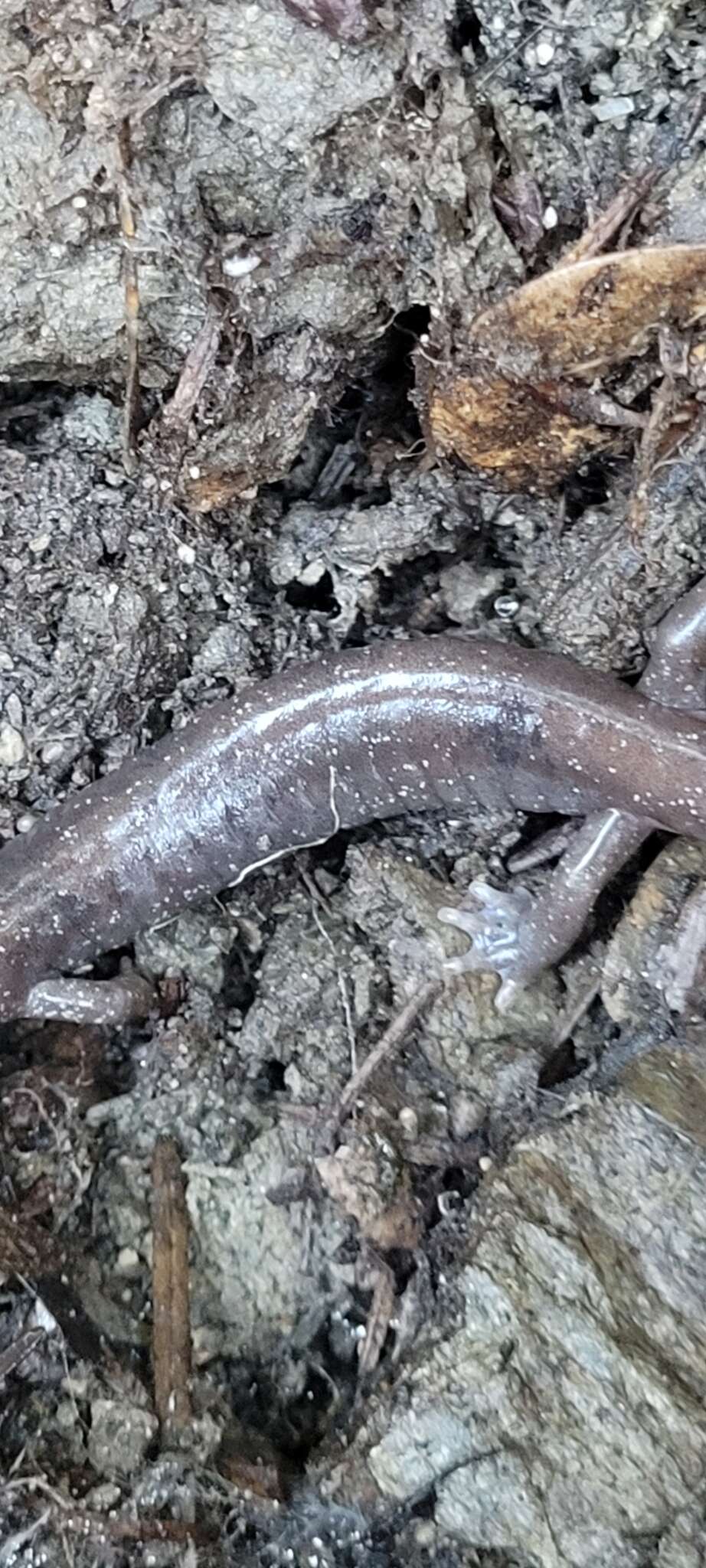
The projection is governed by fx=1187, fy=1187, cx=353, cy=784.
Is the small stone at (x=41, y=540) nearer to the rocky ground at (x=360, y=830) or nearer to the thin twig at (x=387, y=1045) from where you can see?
the rocky ground at (x=360, y=830)

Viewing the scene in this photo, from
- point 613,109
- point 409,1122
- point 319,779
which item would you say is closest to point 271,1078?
point 409,1122

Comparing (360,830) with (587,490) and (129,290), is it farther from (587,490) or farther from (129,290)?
(129,290)

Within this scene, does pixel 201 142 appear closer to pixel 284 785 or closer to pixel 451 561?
pixel 451 561

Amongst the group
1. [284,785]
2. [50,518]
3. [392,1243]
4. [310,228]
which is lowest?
[392,1243]

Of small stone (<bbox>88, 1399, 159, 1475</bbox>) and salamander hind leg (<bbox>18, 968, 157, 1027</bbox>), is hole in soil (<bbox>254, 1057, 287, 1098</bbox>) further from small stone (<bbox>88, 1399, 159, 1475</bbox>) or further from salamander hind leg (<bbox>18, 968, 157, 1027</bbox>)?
small stone (<bbox>88, 1399, 159, 1475</bbox>)

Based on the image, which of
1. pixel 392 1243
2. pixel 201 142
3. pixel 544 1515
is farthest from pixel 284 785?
pixel 544 1515
